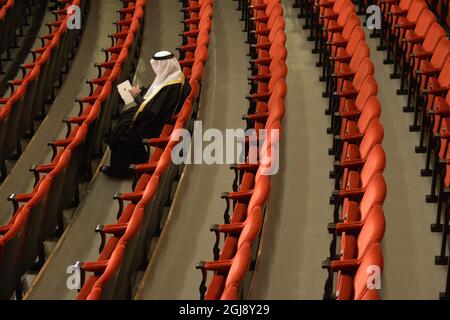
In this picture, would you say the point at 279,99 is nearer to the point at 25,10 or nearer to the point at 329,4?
the point at 329,4

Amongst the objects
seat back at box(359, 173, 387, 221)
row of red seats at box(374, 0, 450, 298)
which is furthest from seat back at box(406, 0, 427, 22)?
seat back at box(359, 173, 387, 221)

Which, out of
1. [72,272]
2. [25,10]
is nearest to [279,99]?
[72,272]

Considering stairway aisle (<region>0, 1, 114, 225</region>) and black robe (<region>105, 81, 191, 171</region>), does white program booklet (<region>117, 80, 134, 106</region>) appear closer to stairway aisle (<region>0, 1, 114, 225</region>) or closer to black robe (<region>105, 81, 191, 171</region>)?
black robe (<region>105, 81, 191, 171</region>)

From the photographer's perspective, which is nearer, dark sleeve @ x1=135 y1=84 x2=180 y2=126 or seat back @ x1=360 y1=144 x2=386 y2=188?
seat back @ x1=360 y1=144 x2=386 y2=188

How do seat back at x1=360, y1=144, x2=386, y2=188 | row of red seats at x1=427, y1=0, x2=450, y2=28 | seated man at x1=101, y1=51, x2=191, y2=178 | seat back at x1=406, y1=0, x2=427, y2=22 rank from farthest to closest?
row of red seats at x1=427, y1=0, x2=450, y2=28
seat back at x1=406, y1=0, x2=427, y2=22
seated man at x1=101, y1=51, x2=191, y2=178
seat back at x1=360, y1=144, x2=386, y2=188

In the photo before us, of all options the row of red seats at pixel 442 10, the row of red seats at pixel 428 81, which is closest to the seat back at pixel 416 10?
the row of red seats at pixel 428 81

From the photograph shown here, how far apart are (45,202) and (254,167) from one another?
0.82ft

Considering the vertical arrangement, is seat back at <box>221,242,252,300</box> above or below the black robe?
below

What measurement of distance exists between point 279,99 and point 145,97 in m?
0.22

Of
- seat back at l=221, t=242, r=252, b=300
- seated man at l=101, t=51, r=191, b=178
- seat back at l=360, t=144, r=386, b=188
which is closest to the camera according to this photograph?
seat back at l=221, t=242, r=252, b=300

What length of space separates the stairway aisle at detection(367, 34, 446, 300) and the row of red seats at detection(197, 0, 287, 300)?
16 centimetres

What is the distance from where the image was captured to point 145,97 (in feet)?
4.13

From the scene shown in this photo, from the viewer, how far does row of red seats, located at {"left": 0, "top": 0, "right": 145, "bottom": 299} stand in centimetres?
95

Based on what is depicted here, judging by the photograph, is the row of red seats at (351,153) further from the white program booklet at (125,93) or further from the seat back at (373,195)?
the white program booklet at (125,93)
